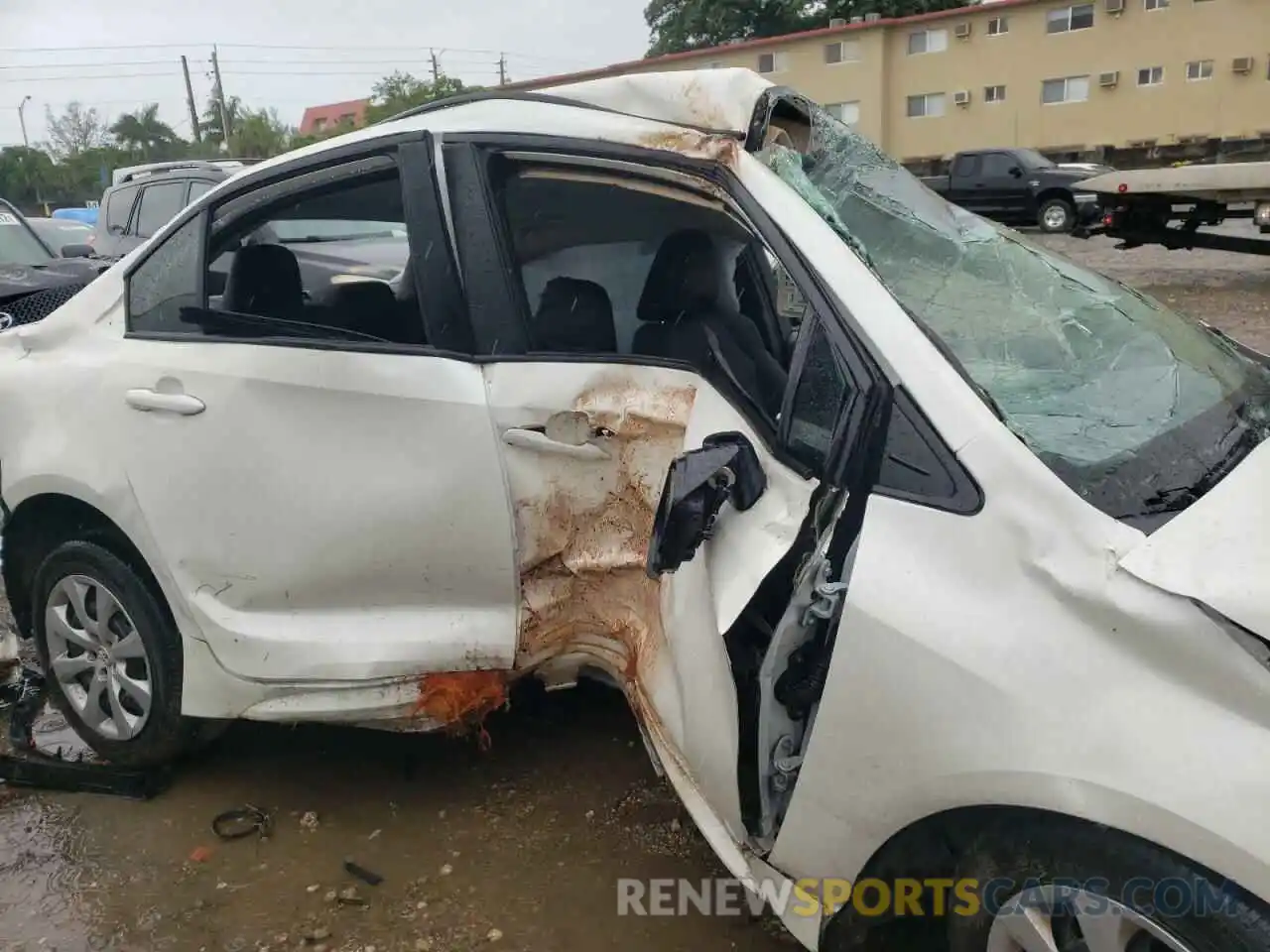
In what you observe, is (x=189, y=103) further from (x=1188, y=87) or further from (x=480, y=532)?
(x=480, y=532)

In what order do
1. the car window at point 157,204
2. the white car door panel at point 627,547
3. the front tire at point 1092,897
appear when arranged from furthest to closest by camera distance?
the car window at point 157,204 → the white car door panel at point 627,547 → the front tire at point 1092,897

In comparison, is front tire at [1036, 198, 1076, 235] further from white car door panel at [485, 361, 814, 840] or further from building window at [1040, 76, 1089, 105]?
white car door panel at [485, 361, 814, 840]

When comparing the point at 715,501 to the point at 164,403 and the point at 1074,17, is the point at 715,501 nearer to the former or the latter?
the point at 164,403

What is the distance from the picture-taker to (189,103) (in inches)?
1841

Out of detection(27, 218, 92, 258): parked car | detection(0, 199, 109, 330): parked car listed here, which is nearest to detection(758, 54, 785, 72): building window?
detection(27, 218, 92, 258): parked car

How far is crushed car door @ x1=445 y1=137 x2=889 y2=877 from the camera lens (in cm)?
203

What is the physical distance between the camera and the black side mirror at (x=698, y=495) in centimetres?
197

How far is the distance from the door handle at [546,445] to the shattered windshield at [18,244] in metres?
6.59

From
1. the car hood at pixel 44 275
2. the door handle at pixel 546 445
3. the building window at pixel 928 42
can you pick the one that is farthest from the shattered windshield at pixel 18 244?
the building window at pixel 928 42

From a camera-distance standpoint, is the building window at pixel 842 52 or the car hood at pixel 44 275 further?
the building window at pixel 842 52

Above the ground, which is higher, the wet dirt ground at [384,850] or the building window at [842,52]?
the building window at [842,52]

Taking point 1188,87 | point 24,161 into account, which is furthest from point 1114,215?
point 24,161

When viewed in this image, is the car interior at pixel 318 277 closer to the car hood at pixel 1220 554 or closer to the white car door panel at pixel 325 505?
the white car door panel at pixel 325 505

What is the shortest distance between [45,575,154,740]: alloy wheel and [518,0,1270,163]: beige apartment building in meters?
25.1
